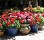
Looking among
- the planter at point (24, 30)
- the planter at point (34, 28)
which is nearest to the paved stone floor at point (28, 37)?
the planter at point (24, 30)

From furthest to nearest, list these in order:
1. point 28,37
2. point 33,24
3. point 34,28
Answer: point 34,28, point 33,24, point 28,37

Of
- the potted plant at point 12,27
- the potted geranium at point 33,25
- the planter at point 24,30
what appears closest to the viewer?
the potted plant at point 12,27

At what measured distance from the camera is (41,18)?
358 inches

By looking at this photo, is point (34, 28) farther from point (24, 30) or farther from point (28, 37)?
point (28, 37)

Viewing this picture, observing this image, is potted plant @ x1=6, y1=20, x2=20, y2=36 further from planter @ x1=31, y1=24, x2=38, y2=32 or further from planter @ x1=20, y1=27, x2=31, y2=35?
planter @ x1=31, y1=24, x2=38, y2=32

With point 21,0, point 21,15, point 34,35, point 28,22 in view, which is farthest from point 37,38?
point 21,0

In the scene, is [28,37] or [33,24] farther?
[33,24]

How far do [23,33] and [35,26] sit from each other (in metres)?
0.75

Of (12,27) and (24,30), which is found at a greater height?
(12,27)

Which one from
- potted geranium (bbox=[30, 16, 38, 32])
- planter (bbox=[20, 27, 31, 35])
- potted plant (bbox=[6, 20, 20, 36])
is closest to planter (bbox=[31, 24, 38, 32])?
potted geranium (bbox=[30, 16, 38, 32])

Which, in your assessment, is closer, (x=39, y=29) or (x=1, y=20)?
(x=1, y=20)

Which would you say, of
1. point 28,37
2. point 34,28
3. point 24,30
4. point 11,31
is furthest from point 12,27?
point 34,28

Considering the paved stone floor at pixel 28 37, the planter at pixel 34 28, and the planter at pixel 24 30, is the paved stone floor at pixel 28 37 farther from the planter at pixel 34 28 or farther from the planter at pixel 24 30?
the planter at pixel 34 28

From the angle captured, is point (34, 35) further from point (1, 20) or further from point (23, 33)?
point (1, 20)
